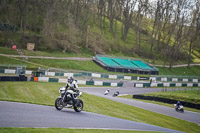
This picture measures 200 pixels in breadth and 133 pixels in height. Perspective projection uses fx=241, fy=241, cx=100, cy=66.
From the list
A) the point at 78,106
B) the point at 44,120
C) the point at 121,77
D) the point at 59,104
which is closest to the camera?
the point at 44,120

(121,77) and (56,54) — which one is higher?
(56,54)

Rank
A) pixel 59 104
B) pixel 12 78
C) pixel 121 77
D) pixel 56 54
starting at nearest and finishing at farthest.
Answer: pixel 59 104, pixel 12 78, pixel 121 77, pixel 56 54

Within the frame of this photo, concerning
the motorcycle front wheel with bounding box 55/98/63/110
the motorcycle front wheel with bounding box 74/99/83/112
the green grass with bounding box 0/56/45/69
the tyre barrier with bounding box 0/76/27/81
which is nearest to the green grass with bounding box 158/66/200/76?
the green grass with bounding box 0/56/45/69

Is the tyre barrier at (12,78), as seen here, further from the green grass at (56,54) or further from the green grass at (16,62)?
the green grass at (56,54)

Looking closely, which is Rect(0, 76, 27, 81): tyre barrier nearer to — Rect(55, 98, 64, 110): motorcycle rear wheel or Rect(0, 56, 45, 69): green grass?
Rect(0, 56, 45, 69): green grass

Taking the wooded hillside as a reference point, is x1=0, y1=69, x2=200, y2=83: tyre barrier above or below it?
below

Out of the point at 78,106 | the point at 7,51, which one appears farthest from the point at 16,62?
the point at 78,106

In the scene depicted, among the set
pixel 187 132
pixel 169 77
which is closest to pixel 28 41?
pixel 169 77

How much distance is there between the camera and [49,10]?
202 ft

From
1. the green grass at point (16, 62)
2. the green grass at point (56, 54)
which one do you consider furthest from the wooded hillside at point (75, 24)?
the green grass at point (16, 62)

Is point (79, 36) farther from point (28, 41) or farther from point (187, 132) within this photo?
point (187, 132)

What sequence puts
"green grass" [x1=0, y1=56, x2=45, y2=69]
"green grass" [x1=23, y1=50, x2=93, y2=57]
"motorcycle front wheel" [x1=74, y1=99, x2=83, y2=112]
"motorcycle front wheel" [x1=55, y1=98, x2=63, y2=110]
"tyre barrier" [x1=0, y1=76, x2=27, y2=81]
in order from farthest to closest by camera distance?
"green grass" [x1=23, y1=50, x2=93, y2=57] < "green grass" [x1=0, y1=56, x2=45, y2=69] < "tyre barrier" [x1=0, y1=76, x2=27, y2=81] < "motorcycle front wheel" [x1=74, y1=99, x2=83, y2=112] < "motorcycle front wheel" [x1=55, y1=98, x2=63, y2=110]

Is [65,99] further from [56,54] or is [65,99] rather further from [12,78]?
[56,54]

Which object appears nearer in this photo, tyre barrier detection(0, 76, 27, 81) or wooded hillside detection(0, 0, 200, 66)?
tyre barrier detection(0, 76, 27, 81)
